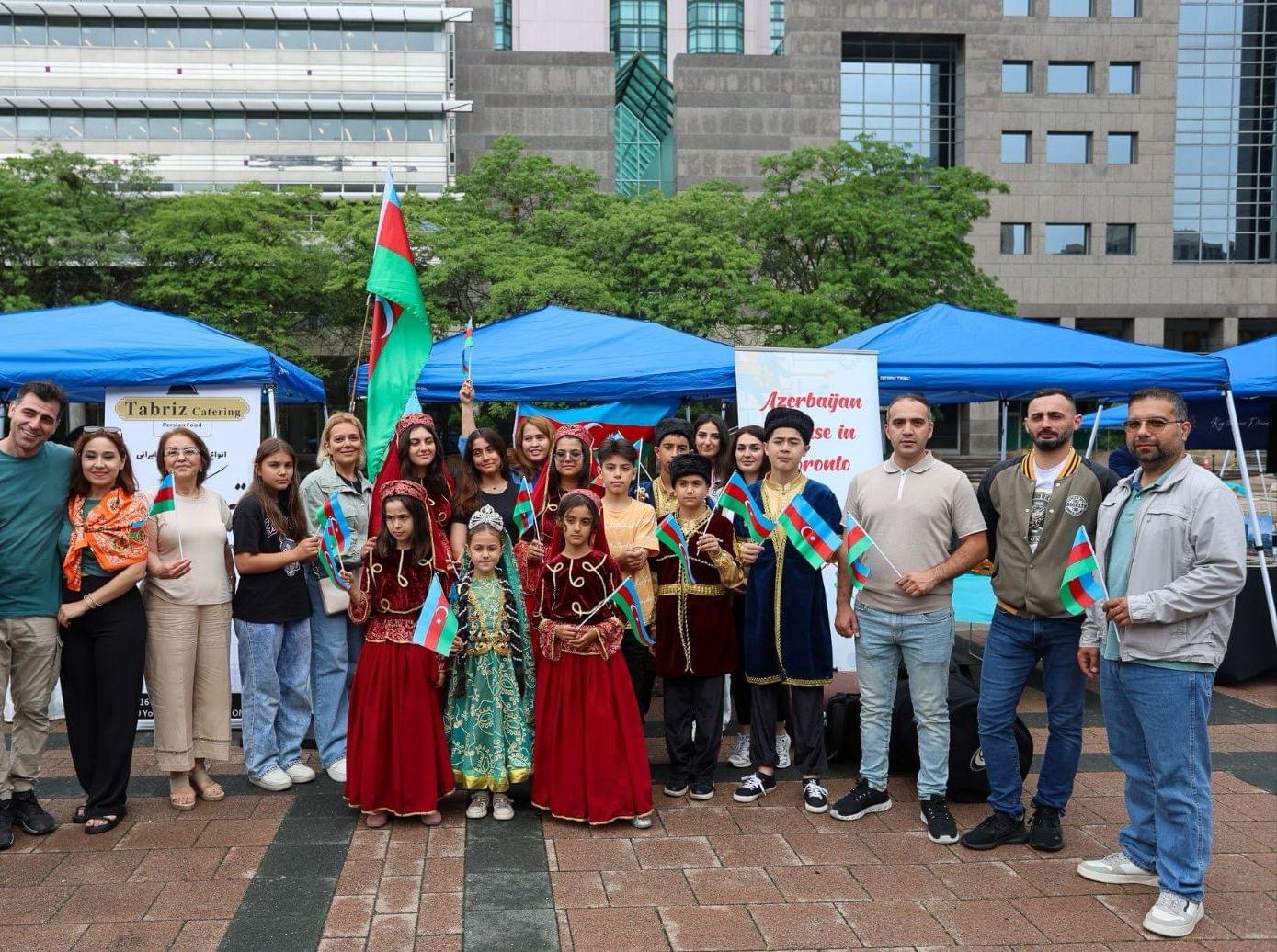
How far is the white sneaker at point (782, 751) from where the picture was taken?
222 inches

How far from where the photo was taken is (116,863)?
4344mm

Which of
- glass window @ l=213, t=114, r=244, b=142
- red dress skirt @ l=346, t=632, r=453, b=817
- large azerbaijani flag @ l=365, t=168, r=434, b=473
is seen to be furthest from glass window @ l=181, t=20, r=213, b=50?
red dress skirt @ l=346, t=632, r=453, b=817

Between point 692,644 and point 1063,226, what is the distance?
40588 mm

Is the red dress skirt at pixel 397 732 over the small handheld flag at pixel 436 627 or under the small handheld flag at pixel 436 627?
under

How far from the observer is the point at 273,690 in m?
5.37

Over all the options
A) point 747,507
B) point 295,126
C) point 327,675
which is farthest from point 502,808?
point 295,126

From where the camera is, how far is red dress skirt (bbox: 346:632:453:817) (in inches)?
187

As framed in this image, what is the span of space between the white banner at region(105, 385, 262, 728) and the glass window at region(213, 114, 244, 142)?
123 ft

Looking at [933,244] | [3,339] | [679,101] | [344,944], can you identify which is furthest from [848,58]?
[344,944]

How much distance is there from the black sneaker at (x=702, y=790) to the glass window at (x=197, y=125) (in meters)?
40.7

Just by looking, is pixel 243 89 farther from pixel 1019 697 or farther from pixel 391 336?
pixel 1019 697

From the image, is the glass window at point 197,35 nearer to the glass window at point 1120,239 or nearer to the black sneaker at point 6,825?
the glass window at point 1120,239

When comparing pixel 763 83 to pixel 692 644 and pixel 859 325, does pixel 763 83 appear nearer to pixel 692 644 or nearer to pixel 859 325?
pixel 859 325

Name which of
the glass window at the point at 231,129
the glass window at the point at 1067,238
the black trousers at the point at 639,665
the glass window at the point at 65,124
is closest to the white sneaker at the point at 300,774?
the black trousers at the point at 639,665
